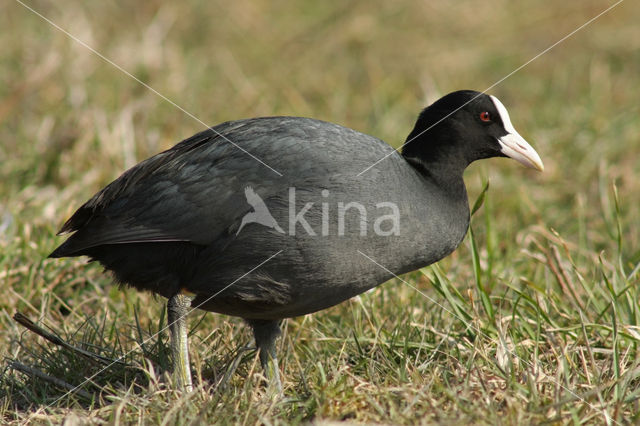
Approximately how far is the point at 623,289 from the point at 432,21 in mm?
5985

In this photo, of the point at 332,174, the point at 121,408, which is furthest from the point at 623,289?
the point at 121,408

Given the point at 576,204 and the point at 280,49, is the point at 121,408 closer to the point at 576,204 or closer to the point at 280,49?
the point at 576,204

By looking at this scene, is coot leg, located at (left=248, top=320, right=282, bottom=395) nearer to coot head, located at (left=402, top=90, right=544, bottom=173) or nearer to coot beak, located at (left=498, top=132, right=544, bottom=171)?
coot head, located at (left=402, top=90, right=544, bottom=173)

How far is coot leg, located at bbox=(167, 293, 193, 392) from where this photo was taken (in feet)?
11.5

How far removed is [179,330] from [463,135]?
1.60 m

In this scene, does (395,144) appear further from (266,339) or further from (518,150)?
(266,339)

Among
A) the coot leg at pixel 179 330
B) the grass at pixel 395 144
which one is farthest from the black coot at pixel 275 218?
the grass at pixel 395 144

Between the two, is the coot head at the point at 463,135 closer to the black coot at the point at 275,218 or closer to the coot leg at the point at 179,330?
the black coot at the point at 275,218

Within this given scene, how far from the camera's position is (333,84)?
7652 millimetres

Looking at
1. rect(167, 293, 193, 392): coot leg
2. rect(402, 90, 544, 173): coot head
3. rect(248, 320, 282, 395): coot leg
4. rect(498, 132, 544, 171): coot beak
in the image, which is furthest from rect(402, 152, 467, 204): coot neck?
rect(167, 293, 193, 392): coot leg

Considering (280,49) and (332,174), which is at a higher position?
(280,49)

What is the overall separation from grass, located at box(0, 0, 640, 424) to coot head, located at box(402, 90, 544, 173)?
13.2 inches

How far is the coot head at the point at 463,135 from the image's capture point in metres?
3.77

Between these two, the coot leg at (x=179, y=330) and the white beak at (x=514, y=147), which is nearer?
the coot leg at (x=179, y=330)
